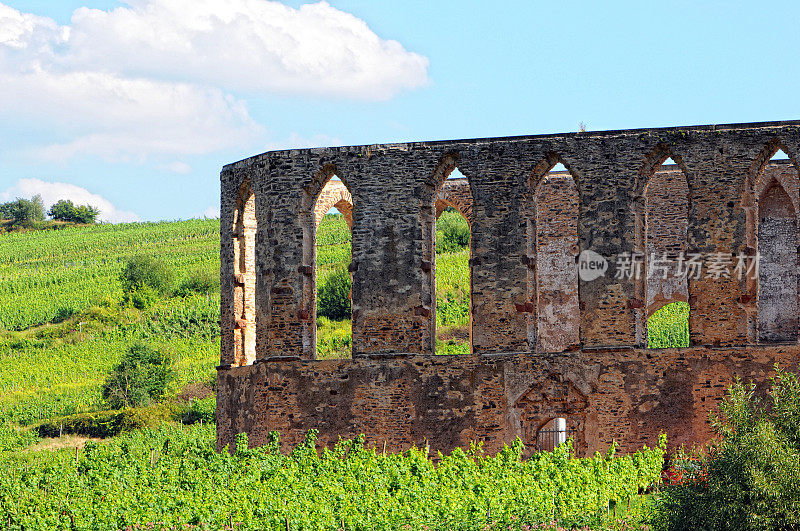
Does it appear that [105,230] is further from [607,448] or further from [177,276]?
[607,448]

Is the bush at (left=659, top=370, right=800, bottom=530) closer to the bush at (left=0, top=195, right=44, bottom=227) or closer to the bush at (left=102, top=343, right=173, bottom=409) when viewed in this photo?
→ the bush at (left=102, top=343, right=173, bottom=409)

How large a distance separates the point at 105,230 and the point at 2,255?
37.7ft

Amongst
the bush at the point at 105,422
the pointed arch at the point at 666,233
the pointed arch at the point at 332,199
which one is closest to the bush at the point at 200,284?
the bush at the point at 105,422

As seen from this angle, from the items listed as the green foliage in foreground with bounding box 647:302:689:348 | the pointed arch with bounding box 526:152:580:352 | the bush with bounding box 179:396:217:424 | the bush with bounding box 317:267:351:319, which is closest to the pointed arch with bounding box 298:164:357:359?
the pointed arch with bounding box 526:152:580:352

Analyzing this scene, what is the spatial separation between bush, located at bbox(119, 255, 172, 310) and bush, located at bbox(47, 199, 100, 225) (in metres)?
38.7

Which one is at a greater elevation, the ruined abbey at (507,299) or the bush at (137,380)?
the ruined abbey at (507,299)

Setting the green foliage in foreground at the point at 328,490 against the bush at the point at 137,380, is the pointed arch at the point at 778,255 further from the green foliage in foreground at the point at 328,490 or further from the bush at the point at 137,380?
the bush at the point at 137,380

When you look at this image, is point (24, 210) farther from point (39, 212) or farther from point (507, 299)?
point (507, 299)

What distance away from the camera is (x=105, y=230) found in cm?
8306

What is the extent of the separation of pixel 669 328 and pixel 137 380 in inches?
770

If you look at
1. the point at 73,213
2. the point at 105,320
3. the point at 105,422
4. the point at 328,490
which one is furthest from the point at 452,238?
the point at 73,213

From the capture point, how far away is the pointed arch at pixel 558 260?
85.9 feet

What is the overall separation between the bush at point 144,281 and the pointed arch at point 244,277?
101 ft

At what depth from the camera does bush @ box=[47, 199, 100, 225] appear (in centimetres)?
9425
